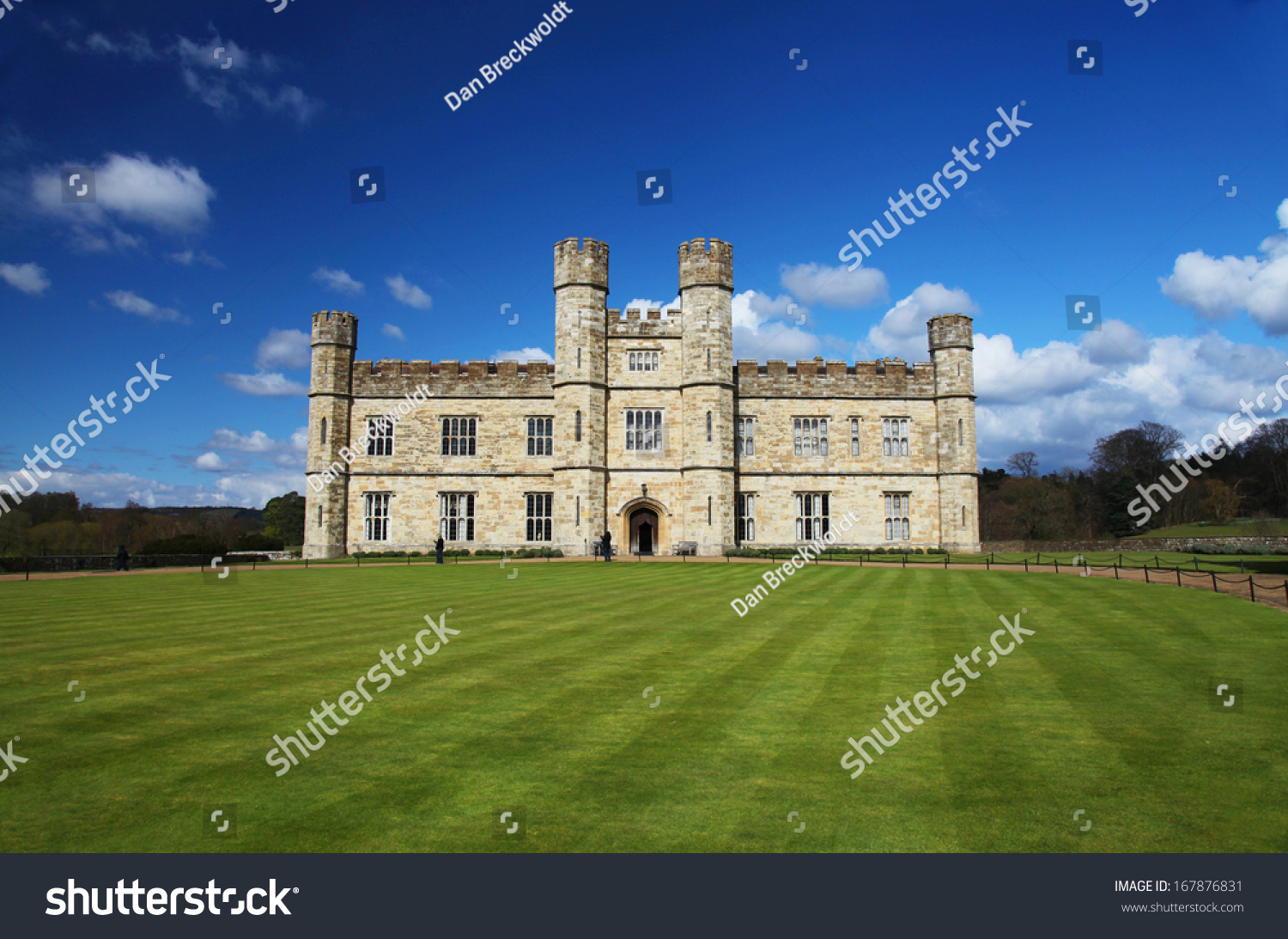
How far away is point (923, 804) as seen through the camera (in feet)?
15.8

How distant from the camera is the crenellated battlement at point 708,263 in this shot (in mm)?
35844

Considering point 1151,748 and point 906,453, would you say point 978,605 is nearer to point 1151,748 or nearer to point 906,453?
point 1151,748

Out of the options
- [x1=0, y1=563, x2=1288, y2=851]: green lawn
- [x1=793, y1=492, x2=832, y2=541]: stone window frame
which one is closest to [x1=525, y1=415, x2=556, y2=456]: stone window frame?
[x1=793, y1=492, x2=832, y2=541]: stone window frame

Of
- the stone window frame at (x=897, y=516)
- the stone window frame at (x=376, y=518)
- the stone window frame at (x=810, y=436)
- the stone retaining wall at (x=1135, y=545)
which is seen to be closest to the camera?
the stone retaining wall at (x=1135, y=545)

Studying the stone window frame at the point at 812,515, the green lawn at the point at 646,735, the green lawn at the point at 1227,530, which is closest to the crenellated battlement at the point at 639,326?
the stone window frame at the point at 812,515

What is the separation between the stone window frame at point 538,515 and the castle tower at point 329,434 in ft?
31.6

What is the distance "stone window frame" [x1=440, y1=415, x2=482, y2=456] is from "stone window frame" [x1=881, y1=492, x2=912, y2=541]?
2225 cm

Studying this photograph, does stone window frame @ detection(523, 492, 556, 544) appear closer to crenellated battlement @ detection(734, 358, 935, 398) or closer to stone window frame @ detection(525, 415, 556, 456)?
stone window frame @ detection(525, 415, 556, 456)

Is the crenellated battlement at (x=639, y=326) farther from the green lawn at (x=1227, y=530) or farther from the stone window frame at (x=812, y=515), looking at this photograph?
the green lawn at (x=1227, y=530)

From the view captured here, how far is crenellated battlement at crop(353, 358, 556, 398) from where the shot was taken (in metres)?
38.7

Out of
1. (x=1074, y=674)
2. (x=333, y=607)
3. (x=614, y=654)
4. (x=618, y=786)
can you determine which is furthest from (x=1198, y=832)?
(x=333, y=607)

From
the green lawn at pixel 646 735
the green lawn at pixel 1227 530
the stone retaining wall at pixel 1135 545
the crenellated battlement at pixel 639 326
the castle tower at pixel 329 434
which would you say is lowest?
the green lawn at pixel 646 735
